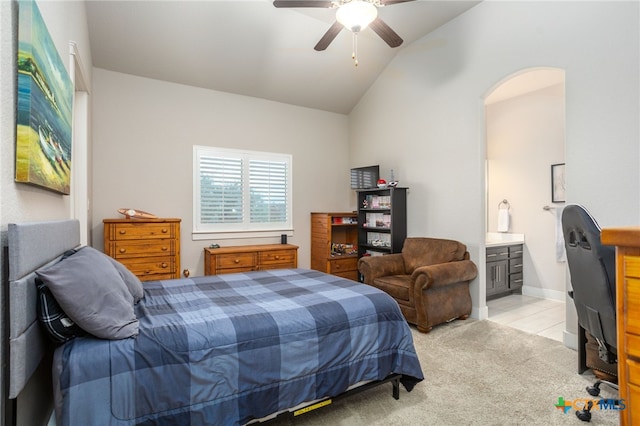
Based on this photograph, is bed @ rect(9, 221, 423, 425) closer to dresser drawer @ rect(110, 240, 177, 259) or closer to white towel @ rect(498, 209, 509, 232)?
dresser drawer @ rect(110, 240, 177, 259)

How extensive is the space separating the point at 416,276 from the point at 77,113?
3.77 meters

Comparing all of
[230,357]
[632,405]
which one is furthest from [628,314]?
[230,357]

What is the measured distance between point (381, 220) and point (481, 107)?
2.01m

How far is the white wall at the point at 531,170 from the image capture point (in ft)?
14.9

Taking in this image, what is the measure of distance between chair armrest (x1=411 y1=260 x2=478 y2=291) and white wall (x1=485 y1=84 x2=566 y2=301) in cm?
186

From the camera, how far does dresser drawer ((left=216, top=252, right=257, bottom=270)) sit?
4.05 m

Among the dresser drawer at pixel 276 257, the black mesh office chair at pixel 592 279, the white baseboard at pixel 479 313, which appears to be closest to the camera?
the black mesh office chair at pixel 592 279

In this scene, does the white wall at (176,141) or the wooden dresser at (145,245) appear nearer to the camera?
the wooden dresser at (145,245)

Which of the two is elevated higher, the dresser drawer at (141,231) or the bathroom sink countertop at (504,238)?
the dresser drawer at (141,231)

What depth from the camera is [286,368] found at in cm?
167

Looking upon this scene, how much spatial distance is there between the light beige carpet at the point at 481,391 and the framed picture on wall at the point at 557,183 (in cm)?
235

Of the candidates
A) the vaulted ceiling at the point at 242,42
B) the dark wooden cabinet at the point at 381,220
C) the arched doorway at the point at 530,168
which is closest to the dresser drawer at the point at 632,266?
the dark wooden cabinet at the point at 381,220

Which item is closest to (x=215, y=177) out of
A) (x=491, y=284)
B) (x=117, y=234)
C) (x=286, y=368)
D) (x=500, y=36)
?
(x=117, y=234)

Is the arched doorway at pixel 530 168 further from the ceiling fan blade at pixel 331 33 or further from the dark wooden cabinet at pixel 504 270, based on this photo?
the ceiling fan blade at pixel 331 33
